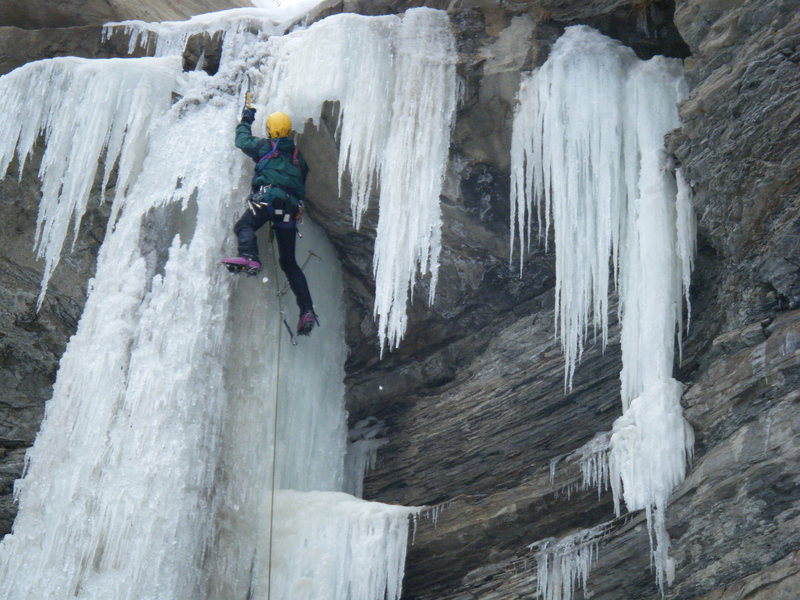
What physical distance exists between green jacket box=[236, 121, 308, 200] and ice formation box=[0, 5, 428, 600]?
1.16 feet

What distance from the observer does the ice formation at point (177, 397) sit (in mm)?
8227

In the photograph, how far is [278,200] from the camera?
29.5ft

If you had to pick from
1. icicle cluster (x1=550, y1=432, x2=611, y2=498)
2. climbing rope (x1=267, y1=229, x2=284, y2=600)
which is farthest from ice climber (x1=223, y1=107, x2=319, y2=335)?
icicle cluster (x1=550, y1=432, x2=611, y2=498)

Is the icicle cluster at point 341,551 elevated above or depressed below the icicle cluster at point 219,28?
below

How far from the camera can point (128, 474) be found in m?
8.30

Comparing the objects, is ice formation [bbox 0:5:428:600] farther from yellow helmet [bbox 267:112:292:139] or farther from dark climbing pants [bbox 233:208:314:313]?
yellow helmet [bbox 267:112:292:139]

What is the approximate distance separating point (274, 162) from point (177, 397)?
1935mm

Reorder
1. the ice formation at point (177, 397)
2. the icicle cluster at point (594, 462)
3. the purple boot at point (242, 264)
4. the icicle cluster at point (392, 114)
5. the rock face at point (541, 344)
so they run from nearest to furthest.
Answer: the rock face at point (541, 344), the icicle cluster at point (594, 462), the ice formation at point (177, 397), the purple boot at point (242, 264), the icicle cluster at point (392, 114)

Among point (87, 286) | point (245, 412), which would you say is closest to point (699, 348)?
point (245, 412)

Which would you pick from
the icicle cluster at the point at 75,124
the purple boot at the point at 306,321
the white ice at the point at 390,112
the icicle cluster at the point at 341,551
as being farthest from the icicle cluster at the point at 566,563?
the icicle cluster at the point at 75,124

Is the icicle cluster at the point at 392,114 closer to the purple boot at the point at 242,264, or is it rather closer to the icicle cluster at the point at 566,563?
the purple boot at the point at 242,264

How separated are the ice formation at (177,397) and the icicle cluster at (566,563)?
1091 millimetres

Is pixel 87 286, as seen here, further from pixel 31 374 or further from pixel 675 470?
pixel 675 470

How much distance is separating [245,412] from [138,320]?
1.07 meters
